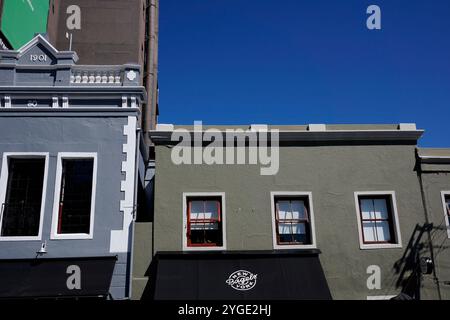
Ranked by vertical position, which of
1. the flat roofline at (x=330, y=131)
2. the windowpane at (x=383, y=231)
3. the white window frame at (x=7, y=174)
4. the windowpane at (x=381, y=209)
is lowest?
the windowpane at (x=383, y=231)

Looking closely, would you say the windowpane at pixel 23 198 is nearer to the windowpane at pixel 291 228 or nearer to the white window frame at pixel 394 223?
the windowpane at pixel 291 228

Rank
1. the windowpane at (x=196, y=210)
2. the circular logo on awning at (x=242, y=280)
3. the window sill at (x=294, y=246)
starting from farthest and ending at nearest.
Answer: the windowpane at (x=196, y=210) < the window sill at (x=294, y=246) < the circular logo on awning at (x=242, y=280)

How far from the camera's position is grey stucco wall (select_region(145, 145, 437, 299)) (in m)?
12.4

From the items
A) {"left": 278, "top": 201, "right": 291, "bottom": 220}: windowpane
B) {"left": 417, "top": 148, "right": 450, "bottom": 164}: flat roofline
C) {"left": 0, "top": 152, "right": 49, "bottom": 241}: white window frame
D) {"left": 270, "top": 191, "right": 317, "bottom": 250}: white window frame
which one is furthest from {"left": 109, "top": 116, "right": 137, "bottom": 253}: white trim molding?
{"left": 417, "top": 148, "right": 450, "bottom": 164}: flat roofline

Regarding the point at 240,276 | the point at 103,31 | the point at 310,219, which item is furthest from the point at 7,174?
the point at 103,31

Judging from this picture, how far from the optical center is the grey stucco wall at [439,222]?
496 inches

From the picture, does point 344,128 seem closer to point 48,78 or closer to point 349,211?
point 349,211

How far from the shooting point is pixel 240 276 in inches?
451

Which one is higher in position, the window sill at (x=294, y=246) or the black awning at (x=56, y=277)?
the window sill at (x=294, y=246)

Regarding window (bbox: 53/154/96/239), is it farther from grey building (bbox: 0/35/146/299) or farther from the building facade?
the building facade

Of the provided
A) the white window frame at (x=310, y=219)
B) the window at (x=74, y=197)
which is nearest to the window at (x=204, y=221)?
the white window frame at (x=310, y=219)

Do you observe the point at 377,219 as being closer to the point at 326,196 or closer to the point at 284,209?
the point at 326,196

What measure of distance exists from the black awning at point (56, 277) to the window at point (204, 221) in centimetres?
227
